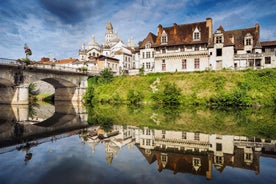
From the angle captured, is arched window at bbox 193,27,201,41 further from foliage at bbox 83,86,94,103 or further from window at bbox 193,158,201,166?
window at bbox 193,158,201,166

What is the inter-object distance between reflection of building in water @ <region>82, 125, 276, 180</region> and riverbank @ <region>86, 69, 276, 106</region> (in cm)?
2419

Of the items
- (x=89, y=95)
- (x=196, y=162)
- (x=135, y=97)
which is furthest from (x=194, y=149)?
(x=89, y=95)

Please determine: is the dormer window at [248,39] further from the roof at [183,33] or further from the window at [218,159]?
the window at [218,159]

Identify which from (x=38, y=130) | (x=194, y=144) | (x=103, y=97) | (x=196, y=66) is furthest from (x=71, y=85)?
(x=194, y=144)

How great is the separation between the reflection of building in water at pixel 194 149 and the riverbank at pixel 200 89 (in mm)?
24188

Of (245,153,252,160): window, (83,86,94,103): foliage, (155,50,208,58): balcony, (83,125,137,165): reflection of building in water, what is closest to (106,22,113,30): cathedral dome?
(155,50,208,58): balcony

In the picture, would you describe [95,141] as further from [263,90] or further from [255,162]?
[263,90]

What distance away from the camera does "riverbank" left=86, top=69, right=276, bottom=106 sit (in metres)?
36.5

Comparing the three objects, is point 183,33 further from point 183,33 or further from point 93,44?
point 93,44

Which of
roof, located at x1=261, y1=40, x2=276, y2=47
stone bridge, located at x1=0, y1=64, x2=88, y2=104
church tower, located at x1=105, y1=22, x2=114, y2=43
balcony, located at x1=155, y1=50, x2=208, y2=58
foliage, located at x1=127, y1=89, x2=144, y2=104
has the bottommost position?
foliage, located at x1=127, y1=89, x2=144, y2=104

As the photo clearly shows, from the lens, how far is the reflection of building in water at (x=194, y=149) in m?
9.41

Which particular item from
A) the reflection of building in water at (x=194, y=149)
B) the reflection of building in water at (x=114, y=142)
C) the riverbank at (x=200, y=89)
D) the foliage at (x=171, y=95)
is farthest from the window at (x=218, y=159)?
the foliage at (x=171, y=95)

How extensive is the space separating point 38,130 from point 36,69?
2732 cm

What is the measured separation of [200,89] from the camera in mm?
41000
